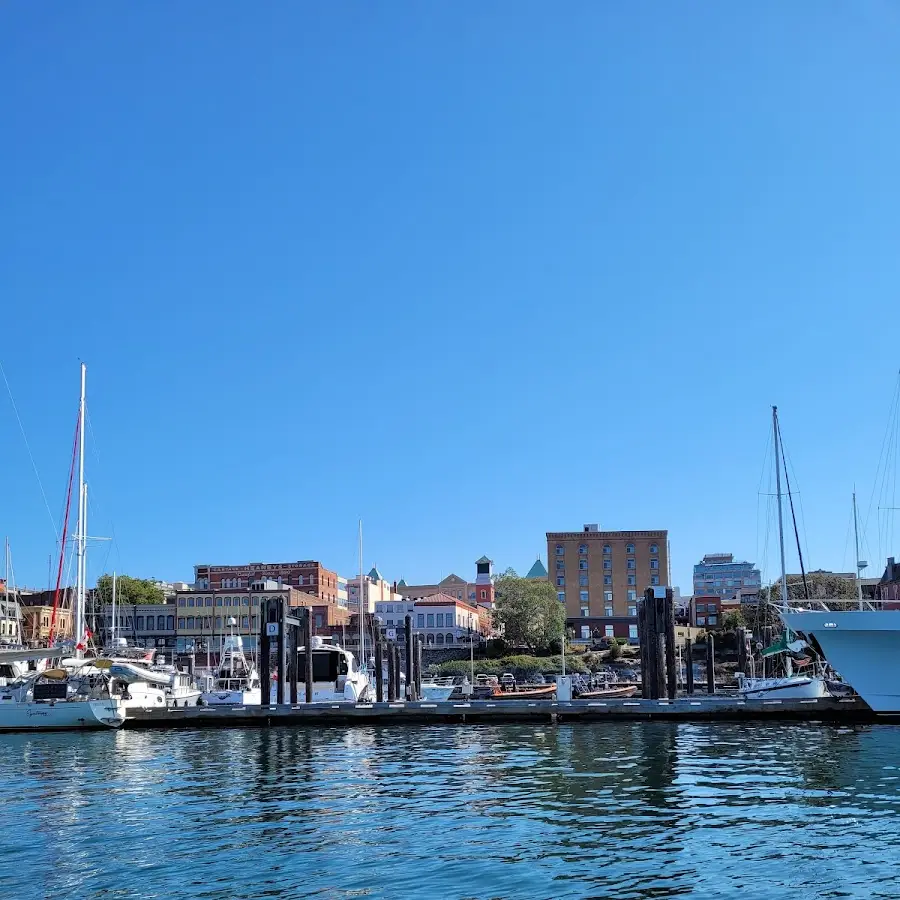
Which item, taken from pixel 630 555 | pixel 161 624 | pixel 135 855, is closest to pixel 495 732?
pixel 135 855

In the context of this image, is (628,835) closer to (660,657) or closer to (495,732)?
(495,732)

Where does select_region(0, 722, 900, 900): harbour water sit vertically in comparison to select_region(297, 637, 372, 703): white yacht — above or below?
below

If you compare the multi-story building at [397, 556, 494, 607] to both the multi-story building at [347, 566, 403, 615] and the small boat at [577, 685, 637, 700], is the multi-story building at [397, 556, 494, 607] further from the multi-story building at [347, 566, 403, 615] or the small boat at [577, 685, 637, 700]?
the small boat at [577, 685, 637, 700]

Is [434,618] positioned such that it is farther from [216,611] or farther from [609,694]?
[609,694]

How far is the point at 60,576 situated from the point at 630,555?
98.3 metres

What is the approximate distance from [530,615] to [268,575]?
36.3m

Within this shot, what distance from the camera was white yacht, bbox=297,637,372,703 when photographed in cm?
5666

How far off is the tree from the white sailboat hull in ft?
284

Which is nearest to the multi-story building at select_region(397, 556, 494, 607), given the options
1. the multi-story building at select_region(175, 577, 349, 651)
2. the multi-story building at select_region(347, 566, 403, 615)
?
the multi-story building at select_region(347, 566, 403, 615)

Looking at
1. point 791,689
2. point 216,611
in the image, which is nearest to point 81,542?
point 791,689

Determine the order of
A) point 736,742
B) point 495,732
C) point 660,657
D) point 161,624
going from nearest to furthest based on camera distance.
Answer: point 736,742 < point 495,732 < point 660,657 < point 161,624

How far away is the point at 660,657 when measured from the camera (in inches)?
1857

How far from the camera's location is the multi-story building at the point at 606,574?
466 ft

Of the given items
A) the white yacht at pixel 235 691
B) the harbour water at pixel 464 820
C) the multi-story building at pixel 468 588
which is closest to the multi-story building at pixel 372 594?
the multi-story building at pixel 468 588
